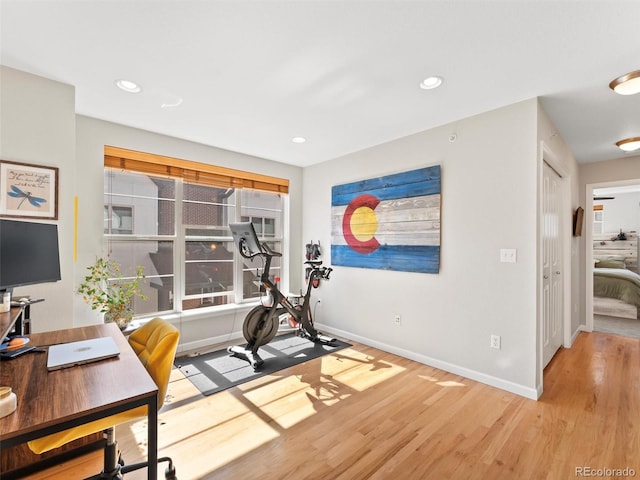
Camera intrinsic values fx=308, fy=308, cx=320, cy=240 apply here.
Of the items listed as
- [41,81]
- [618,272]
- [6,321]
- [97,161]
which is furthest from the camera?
[618,272]

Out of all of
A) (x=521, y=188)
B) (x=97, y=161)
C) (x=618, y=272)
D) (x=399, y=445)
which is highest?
(x=97, y=161)

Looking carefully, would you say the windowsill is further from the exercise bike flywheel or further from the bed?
the bed

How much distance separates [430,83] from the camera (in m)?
2.30

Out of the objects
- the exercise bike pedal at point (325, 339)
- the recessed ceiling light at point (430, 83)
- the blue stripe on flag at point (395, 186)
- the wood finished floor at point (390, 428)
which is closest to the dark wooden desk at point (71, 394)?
the wood finished floor at point (390, 428)

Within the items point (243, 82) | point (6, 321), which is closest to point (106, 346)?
point (6, 321)

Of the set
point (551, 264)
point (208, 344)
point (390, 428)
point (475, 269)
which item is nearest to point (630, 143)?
point (551, 264)

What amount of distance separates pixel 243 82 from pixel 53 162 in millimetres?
1546

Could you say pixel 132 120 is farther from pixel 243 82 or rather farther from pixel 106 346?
pixel 106 346

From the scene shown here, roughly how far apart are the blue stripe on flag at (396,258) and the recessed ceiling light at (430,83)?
1.50 metres

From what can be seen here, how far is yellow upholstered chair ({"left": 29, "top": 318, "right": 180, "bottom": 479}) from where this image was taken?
1.27m

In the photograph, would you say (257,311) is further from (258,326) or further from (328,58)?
(328,58)

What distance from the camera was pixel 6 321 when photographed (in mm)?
1473

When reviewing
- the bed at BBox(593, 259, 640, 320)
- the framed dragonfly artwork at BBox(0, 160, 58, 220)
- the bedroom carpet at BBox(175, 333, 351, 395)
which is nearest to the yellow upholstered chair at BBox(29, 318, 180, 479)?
the bedroom carpet at BBox(175, 333, 351, 395)

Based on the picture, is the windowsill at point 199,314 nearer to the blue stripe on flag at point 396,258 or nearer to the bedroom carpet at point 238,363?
the bedroom carpet at point 238,363
